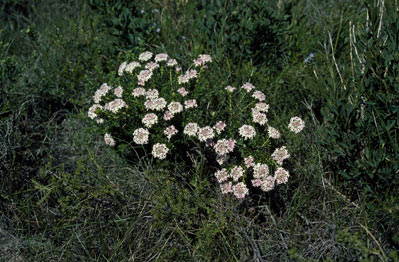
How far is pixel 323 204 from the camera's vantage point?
92.1 inches

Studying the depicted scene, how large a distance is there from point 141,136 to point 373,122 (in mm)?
1254

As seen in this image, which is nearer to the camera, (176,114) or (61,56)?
(176,114)

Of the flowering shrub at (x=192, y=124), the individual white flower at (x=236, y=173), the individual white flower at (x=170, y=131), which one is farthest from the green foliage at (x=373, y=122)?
the individual white flower at (x=170, y=131)

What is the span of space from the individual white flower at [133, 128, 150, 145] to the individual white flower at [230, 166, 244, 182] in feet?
1.66

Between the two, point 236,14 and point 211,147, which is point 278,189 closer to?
point 211,147

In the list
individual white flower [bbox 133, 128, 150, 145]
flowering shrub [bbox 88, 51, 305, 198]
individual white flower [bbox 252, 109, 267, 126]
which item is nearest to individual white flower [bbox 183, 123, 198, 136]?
flowering shrub [bbox 88, 51, 305, 198]

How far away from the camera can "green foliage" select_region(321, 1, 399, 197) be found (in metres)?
2.11

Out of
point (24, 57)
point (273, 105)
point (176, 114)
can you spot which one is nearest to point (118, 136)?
point (176, 114)

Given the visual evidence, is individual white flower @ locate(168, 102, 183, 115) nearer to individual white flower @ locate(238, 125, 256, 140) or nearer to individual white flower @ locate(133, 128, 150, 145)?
individual white flower @ locate(133, 128, 150, 145)

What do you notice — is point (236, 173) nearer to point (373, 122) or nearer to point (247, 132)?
point (247, 132)

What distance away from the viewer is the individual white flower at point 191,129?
2305 millimetres

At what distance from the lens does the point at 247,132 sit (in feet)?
7.38

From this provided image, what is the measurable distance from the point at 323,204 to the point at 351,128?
0.45 meters

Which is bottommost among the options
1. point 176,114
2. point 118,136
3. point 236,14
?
point 118,136
